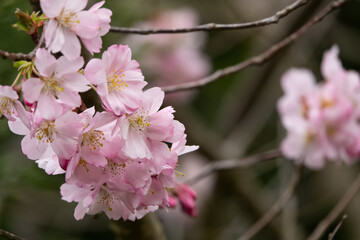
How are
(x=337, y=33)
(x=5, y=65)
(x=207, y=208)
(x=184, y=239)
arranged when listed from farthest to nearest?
1. (x=337, y=33)
2. (x=184, y=239)
3. (x=207, y=208)
4. (x=5, y=65)

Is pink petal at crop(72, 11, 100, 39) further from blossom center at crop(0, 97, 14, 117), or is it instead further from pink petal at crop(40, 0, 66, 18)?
blossom center at crop(0, 97, 14, 117)

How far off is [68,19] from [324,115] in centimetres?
97

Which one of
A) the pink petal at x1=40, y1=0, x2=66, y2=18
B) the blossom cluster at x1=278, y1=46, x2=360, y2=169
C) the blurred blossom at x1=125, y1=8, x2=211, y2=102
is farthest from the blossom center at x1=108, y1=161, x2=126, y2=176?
the blurred blossom at x1=125, y1=8, x2=211, y2=102

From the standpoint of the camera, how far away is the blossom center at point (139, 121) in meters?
0.70

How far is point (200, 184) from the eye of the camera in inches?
113

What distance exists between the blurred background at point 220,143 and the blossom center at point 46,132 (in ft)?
3.17

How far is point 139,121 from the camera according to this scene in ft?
2.31

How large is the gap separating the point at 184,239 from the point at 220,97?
1123 mm

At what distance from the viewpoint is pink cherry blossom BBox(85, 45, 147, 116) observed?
2.16ft

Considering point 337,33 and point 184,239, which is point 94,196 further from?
point 337,33

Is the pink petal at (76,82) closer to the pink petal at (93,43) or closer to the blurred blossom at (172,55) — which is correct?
the pink petal at (93,43)

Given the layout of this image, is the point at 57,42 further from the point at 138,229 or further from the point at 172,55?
the point at 172,55

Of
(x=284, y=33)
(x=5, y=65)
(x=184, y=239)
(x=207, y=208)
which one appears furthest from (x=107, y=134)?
(x=184, y=239)

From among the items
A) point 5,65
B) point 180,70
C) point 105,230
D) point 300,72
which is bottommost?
point 105,230
